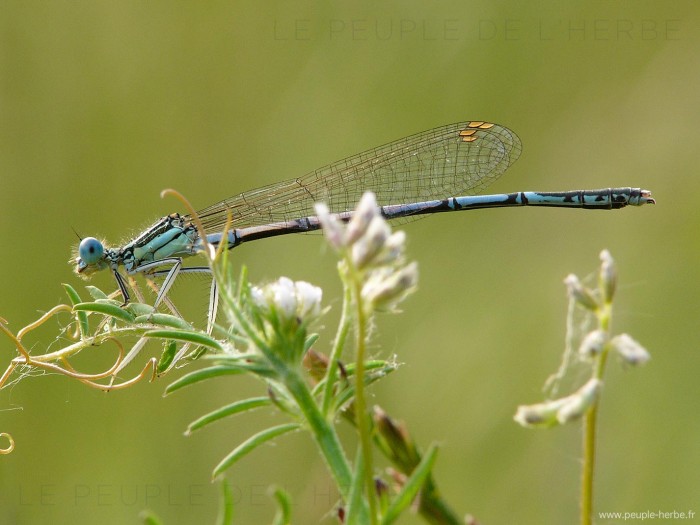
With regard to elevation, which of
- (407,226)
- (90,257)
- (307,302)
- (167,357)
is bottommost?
(407,226)

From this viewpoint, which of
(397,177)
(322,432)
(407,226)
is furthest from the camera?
(407,226)

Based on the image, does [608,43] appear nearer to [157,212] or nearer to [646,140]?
[646,140]

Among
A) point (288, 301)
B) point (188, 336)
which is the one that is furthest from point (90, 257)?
point (288, 301)

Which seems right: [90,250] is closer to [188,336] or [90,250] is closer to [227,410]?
[188,336]

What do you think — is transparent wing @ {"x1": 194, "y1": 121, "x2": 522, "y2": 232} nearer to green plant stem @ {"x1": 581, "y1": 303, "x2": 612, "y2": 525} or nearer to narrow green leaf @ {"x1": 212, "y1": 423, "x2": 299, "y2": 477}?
narrow green leaf @ {"x1": 212, "y1": 423, "x2": 299, "y2": 477}

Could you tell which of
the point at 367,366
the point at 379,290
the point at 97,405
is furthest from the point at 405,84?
the point at 379,290

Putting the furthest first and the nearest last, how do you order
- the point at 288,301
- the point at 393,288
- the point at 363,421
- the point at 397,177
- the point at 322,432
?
the point at 397,177
the point at 288,301
the point at 322,432
the point at 393,288
the point at 363,421

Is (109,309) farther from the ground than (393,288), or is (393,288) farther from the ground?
(393,288)

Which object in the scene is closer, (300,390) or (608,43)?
(300,390)
